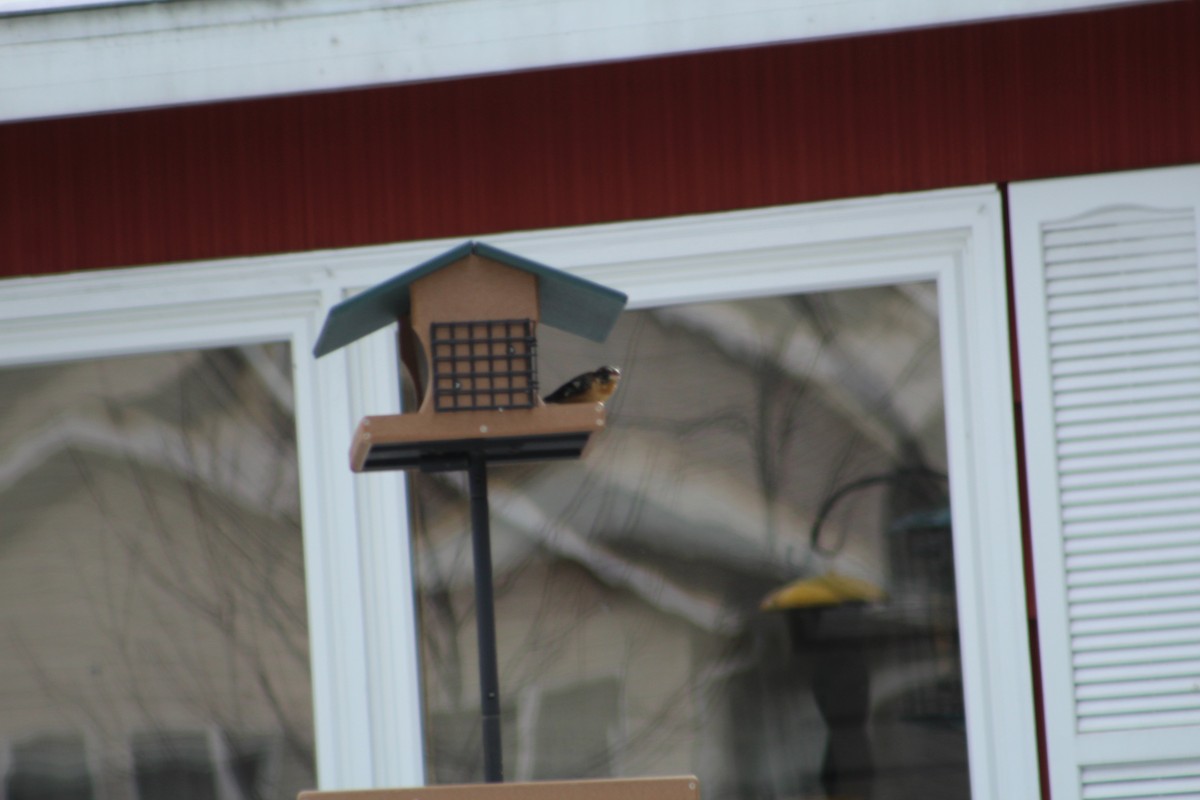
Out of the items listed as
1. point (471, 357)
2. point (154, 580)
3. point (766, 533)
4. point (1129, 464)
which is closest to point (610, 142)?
point (766, 533)

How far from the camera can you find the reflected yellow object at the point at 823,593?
3984 millimetres

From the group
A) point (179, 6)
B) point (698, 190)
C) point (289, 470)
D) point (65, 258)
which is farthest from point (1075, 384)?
point (65, 258)

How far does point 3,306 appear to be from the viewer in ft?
13.9

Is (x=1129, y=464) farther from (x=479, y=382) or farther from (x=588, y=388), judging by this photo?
(x=479, y=382)

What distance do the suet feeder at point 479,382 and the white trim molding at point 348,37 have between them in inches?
38.2

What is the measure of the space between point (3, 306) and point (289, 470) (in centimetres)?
88

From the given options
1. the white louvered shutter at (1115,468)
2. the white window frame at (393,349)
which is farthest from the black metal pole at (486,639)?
the white louvered shutter at (1115,468)

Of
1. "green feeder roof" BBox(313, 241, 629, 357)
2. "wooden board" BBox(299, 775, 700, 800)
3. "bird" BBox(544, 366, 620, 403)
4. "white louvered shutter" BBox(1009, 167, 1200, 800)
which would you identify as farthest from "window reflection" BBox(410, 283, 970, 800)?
"wooden board" BBox(299, 775, 700, 800)

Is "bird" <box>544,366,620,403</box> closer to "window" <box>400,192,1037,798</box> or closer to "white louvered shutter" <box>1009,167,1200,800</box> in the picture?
"window" <box>400,192,1037,798</box>

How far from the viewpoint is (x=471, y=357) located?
2846 millimetres

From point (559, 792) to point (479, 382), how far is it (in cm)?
72

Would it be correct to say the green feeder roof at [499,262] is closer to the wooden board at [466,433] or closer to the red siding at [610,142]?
the wooden board at [466,433]

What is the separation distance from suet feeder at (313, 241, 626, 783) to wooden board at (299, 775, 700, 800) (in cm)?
9

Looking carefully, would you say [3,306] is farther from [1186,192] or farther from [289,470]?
[1186,192]
